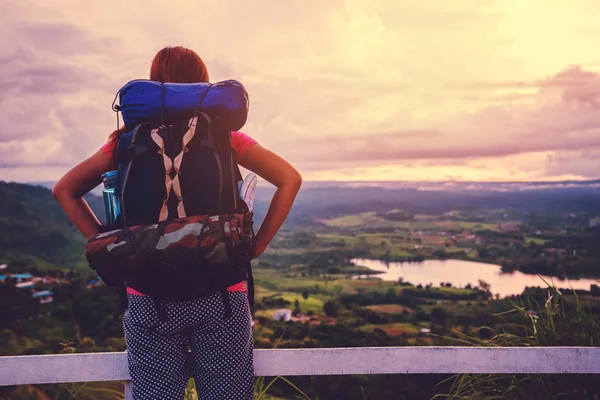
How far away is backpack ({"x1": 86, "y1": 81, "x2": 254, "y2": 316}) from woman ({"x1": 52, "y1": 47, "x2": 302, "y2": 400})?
58 mm

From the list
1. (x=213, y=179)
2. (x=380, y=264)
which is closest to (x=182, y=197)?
(x=213, y=179)

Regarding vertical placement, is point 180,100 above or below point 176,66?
below

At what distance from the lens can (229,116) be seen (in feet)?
4.90

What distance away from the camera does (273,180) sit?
168 cm

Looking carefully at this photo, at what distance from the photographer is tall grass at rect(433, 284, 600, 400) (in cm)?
275

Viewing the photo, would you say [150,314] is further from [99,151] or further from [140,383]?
[99,151]

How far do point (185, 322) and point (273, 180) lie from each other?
1.70 ft

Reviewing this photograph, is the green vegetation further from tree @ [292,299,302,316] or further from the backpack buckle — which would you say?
the backpack buckle

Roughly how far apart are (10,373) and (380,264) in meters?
54.7

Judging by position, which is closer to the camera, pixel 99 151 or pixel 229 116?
pixel 229 116

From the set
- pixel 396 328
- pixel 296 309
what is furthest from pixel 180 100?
pixel 296 309

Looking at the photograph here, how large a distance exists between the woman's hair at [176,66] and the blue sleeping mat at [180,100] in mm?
149

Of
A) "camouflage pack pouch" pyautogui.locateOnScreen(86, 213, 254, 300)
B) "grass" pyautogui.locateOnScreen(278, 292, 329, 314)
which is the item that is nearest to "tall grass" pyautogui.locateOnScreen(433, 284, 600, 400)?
"camouflage pack pouch" pyautogui.locateOnScreen(86, 213, 254, 300)

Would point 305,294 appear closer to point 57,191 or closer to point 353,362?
point 353,362
